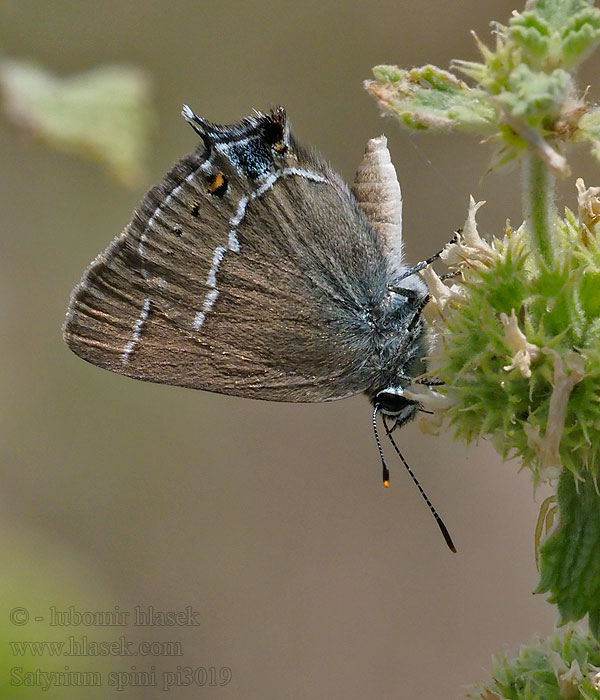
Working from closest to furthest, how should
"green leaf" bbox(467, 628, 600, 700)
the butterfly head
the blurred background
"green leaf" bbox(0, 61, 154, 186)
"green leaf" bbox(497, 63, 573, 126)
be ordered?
"green leaf" bbox(497, 63, 573, 126) → "green leaf" bbox(467, 628, 600, 700) → the butterfly head → "green leaf" bbox(0, 61, 154, 186) → the blurred background

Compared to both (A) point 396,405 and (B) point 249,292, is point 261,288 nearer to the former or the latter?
(B) point 249,292

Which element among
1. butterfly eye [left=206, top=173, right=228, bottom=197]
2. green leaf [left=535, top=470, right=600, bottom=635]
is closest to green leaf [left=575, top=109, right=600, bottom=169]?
green leaf [left=535, top=470, right=600, bottom=635]

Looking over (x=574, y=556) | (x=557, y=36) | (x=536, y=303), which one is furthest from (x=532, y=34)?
(x=574, y=556)

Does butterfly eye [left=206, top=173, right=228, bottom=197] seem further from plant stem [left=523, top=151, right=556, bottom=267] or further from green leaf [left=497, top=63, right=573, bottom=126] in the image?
green leaf [left=497, top=63, right=573, bottom=126]

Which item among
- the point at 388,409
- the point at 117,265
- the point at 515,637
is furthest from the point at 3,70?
the point at 515,637

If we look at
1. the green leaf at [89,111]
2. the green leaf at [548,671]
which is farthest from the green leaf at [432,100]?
the green leaf at [89,111]

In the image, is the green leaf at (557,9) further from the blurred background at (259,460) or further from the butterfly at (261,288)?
the blurred background at (259,460)
